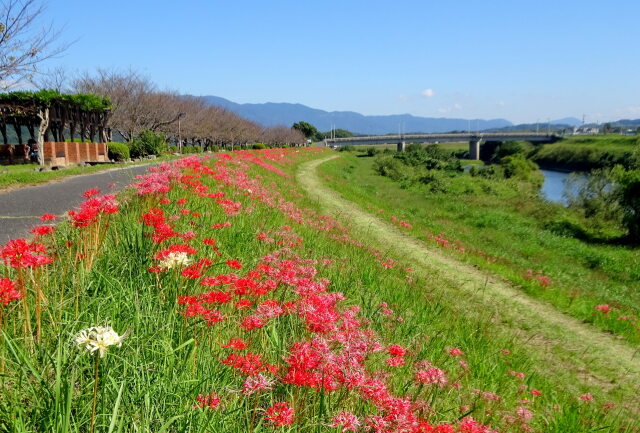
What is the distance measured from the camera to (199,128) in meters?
75.7

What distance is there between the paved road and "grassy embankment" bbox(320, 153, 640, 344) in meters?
10.9

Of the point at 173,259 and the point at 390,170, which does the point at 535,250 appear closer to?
the point at 173,259

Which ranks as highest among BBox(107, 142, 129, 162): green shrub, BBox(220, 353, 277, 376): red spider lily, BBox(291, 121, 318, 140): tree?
BBox(291, 121, 318, 140): tree

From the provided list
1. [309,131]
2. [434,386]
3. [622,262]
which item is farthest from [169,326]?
[309,131]

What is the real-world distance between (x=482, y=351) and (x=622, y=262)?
56.1 ft

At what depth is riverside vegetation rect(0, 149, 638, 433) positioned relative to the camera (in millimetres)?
2490

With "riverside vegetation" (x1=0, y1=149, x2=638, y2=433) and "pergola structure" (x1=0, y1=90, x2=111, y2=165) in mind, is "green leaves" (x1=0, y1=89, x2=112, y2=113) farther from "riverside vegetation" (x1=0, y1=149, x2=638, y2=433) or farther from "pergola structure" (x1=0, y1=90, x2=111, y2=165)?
"riverside vegetation" (x1=0, y1=149, x2=638, y2=433)

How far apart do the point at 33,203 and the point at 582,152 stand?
107842 mm

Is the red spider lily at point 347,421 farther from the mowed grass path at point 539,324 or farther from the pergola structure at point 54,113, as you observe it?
the pergola structure at point 54,113

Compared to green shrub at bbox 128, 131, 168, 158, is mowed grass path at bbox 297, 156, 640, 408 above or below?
below

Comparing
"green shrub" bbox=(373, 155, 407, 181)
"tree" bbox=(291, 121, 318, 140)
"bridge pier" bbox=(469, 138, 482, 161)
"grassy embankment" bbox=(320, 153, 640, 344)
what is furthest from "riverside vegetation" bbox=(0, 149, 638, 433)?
"tree" bbox=(291, 121, 318, 140)

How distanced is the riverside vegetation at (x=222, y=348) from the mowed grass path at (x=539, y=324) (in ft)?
1.40

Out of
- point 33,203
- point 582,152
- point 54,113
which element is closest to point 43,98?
point 54,113

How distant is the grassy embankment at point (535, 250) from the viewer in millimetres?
12422
